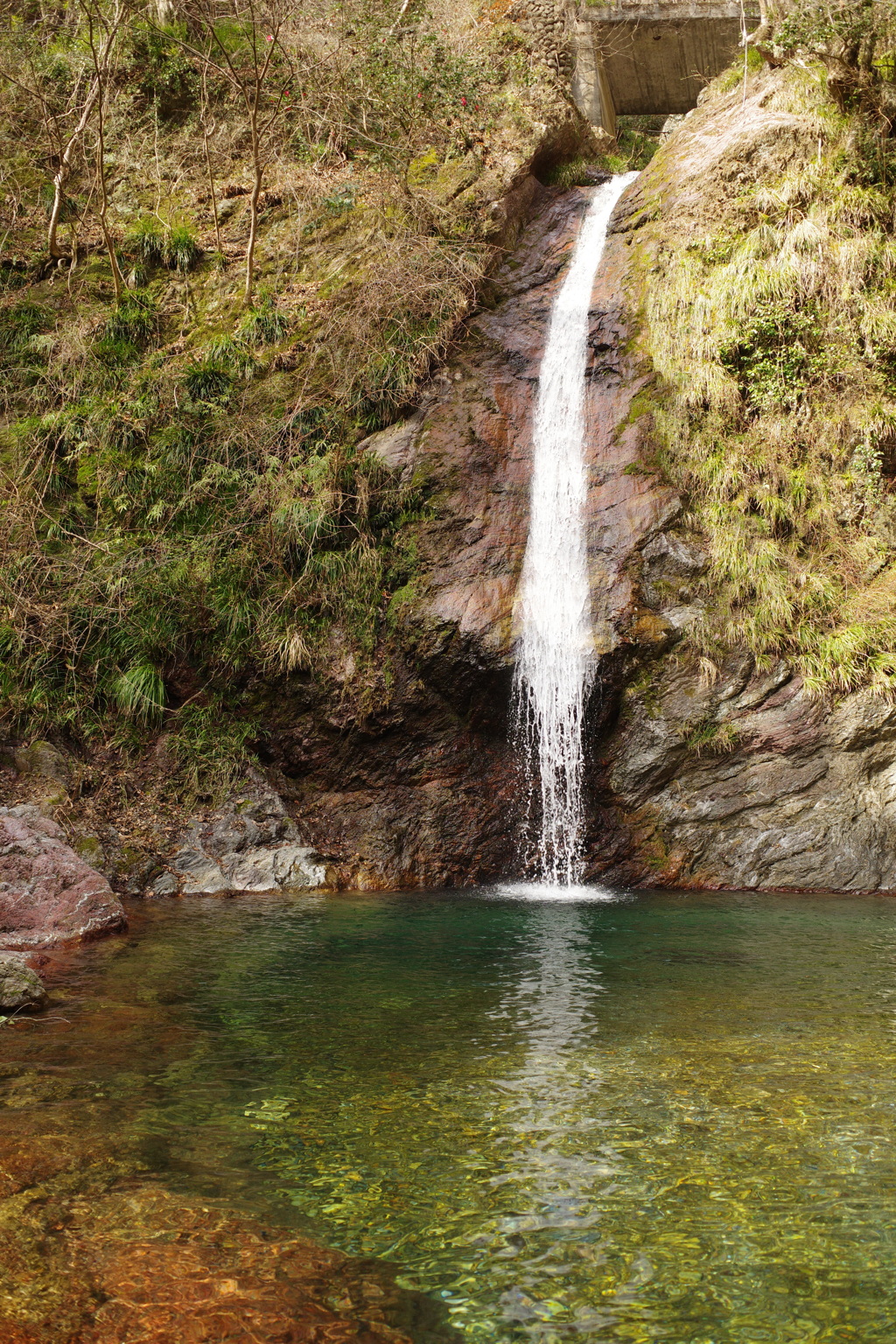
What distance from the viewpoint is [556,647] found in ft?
35.1

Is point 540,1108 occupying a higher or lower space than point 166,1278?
→ lower

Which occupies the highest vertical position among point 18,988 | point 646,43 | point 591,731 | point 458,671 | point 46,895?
point 646,43

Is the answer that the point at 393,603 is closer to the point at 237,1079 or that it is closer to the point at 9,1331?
the point at 237,1079

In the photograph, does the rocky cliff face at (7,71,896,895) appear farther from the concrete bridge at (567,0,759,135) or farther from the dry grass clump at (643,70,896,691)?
the concrete bridge at (567,0,759,135)

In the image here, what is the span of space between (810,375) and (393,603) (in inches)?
231

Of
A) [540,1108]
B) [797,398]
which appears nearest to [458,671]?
[797,398]

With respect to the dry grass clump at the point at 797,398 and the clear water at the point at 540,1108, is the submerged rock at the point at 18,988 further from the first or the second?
the dry grass clump at the point at 797,398

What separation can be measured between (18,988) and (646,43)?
21819 mm

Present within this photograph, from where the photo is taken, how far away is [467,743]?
1105 centimetres

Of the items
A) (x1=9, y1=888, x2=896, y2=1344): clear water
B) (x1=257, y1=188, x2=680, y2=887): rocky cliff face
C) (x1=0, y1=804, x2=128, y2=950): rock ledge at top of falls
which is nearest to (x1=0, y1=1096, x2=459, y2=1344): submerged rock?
(x1=9, y1=888, x2=896, y2=1344): clear water

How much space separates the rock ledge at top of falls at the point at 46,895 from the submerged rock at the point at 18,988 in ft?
5.72

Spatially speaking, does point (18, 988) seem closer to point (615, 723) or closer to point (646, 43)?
point (615, 723)

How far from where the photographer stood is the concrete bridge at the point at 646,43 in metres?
18.8

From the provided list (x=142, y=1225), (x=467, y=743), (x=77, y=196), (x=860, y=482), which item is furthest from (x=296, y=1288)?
(x=77, y=196)
